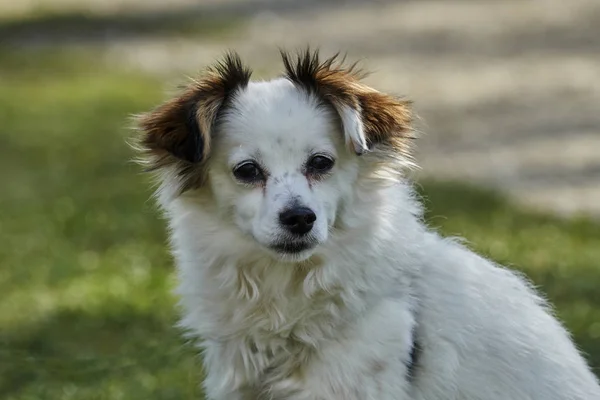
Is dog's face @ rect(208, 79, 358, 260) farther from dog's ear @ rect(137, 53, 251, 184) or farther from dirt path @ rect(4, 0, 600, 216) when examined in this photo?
dirt path @ rect(4, 0, 600, 216)

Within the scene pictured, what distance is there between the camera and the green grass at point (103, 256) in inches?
277

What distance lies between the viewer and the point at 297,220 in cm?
456

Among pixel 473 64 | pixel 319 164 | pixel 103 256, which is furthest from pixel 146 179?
pixel 319 164

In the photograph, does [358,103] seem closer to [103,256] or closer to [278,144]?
[278,144]

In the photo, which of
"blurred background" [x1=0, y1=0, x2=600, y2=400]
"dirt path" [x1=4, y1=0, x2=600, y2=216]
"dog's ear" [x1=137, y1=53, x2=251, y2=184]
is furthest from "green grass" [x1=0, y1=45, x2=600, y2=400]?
"dog's ear" [x1=137, y1=53, x2=251, y2=184]

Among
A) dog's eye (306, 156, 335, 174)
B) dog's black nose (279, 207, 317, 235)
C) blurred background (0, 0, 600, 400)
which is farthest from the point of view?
blurred background (0, 0, 600, 400)

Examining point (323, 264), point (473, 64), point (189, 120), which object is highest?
point (189, 120)

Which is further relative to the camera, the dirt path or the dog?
the dirt path

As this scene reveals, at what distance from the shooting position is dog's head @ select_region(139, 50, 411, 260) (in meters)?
4.66

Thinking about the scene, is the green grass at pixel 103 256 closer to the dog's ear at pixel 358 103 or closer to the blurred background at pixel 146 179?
the blurred background at pixel 146 179

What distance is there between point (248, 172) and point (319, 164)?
0.27m

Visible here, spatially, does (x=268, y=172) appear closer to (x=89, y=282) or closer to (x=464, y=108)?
(x=89, y=282)

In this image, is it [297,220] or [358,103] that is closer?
[297,220]

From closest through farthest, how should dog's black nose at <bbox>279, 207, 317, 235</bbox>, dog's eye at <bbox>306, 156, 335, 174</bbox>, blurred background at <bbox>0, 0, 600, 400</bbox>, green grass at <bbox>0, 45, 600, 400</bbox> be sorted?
dog's black nose at <bbox>279, 207, 317, 235</bbox> < dog's eye at <bbox>306, 156, 335, 174</bbox> < green grass at <bbox>0, 45, 600, 400</bbox> < blurred background at <bbox>0, 0, 600, 400</bbox>
